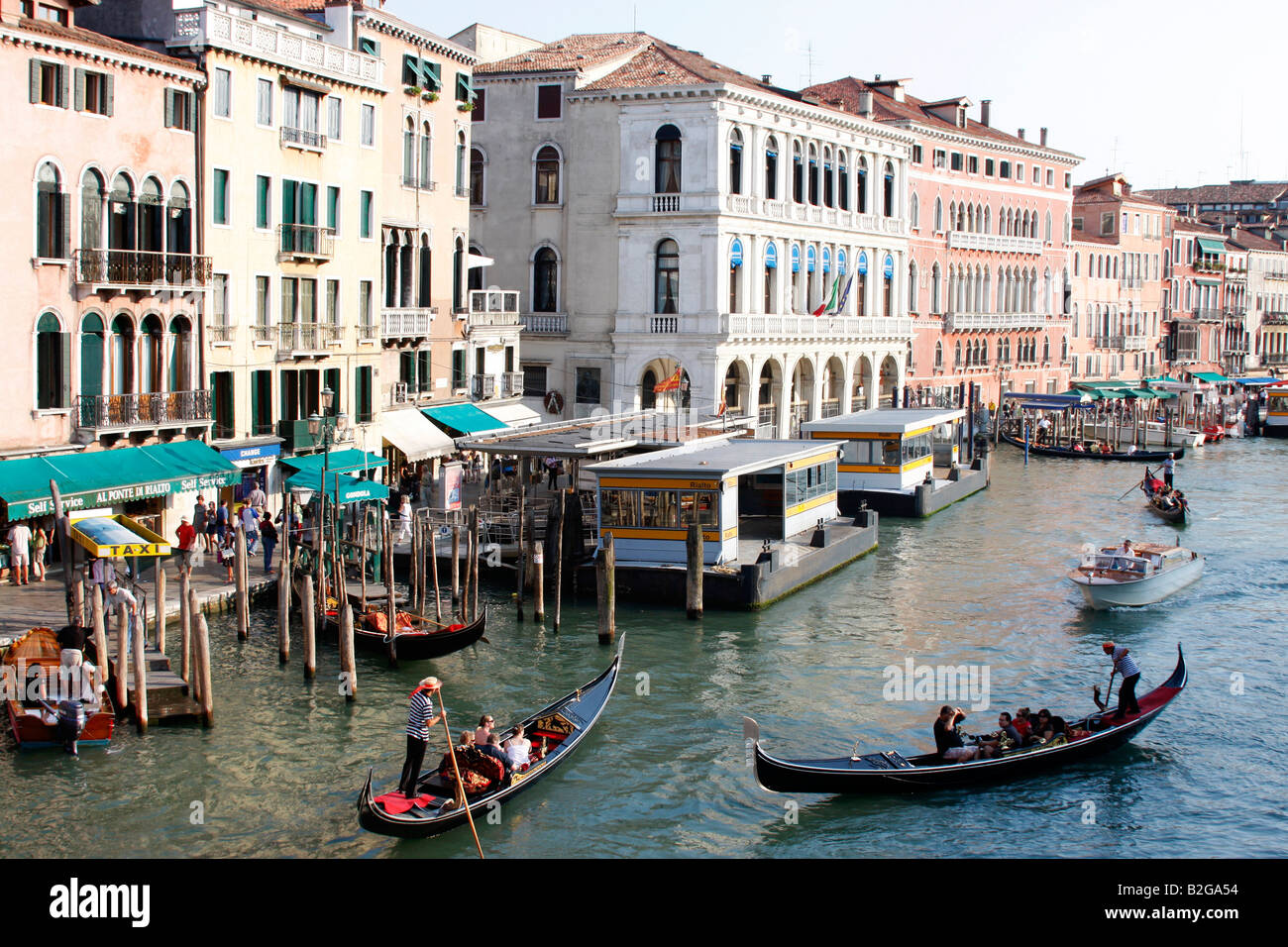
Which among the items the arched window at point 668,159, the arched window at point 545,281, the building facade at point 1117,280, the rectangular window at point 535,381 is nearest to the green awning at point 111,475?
the rectangular window at point 535,381

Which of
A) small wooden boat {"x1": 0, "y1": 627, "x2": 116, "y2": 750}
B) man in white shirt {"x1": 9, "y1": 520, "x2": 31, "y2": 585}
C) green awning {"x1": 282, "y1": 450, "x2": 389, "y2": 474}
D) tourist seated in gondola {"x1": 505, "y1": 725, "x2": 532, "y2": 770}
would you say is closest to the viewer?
tourist seated in gondola {"x1": 505, "y1": 725, "x2": 532, "y2": 770}

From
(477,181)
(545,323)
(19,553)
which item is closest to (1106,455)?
(545,323)

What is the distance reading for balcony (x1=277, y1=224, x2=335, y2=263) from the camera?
2823 cm

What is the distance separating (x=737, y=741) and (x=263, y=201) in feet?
51.0

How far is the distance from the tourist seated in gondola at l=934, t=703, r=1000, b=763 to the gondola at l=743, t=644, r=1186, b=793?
88 millimetres

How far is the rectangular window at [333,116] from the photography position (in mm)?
29547

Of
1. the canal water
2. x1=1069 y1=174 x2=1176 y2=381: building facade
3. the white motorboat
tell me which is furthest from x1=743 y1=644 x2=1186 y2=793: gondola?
x1=1069 y1=174 x2=1176 y2=381: building facade

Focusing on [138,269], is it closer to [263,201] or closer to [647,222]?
[263,201]

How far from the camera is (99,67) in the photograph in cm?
2352

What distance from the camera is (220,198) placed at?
2667 cm

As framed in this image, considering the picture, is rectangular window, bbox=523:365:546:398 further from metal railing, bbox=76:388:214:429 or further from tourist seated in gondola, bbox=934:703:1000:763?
tourist seated in gondola, bbox=934:703:1000:763

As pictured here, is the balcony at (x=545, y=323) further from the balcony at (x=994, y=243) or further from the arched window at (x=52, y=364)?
the balcony at (x=994, y=243)

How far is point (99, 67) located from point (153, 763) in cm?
1252
